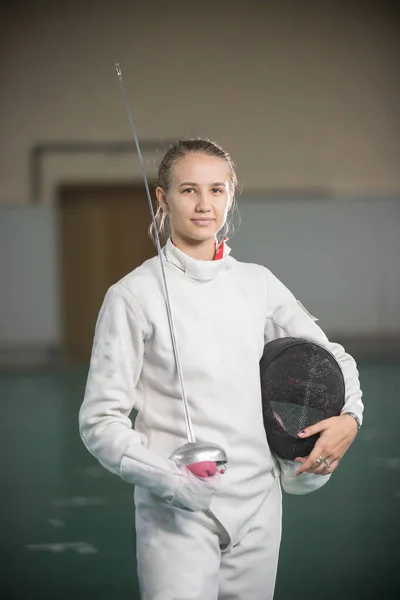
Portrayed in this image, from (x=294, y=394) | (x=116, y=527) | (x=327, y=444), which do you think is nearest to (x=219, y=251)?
(x=294, y=394)

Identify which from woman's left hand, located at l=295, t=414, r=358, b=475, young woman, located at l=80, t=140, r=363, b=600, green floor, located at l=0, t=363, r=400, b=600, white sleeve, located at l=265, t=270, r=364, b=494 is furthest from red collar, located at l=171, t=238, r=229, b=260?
green floor, located at l=0, t=363, r=400, b=600

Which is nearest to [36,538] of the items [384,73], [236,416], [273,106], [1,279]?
[236,416]

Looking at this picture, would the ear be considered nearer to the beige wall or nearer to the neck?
the neck

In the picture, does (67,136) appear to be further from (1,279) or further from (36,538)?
(36,538)

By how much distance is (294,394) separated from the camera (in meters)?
1.56

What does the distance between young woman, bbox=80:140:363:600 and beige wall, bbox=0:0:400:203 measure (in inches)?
318

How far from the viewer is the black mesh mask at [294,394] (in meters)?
1.54

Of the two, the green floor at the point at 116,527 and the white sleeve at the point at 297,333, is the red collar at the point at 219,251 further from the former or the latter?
the green floor at the point at 116,527

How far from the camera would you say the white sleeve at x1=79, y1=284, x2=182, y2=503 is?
1355 mm

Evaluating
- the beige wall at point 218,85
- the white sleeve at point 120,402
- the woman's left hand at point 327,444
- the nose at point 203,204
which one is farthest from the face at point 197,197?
the beige wall at point 218,85

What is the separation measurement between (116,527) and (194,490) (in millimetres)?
1830

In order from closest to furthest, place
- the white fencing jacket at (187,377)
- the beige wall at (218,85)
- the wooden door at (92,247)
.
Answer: the white fencing jacket at (187,377)
the beige wall at (218,85)
the wooden door at (92,247)

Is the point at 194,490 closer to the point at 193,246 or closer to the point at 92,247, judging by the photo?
the point at 193,246

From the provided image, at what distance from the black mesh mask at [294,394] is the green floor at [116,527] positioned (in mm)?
976
